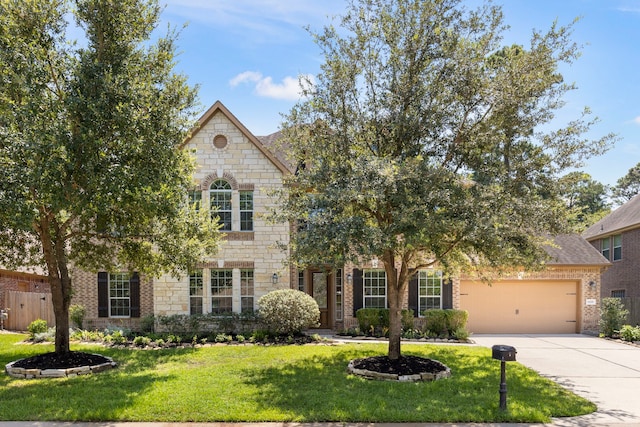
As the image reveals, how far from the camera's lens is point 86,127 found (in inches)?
378

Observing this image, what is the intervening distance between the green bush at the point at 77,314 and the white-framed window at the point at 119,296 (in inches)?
38.0

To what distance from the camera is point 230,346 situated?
1435 cm

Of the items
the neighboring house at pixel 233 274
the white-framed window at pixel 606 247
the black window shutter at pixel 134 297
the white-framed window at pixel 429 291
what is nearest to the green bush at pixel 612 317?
the neighboring house at pixel 233 274

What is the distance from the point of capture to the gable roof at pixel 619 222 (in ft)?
75.8

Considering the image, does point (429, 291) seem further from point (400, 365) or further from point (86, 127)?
point (86, 127)

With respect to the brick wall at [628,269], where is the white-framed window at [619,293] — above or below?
below

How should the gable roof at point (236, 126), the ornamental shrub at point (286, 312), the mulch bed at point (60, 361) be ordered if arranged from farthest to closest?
the gable roof at point (236, 126) → the ornamental shrub at point (286, 312) → the mulch bed at point (60, 361)

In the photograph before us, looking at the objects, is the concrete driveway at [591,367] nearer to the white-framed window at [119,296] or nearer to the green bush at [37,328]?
the white-framed window at [119,296]

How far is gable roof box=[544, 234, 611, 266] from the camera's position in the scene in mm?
18672

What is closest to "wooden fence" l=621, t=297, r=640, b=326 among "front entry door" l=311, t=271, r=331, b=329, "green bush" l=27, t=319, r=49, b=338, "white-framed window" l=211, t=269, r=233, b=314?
"front entry door" l=311, t=271, r=331, b=329

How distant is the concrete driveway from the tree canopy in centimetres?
283

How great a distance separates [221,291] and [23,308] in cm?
824

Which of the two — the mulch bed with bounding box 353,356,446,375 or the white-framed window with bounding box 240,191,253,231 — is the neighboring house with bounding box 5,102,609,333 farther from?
the mulch bed with bounding box 353,356,446,375

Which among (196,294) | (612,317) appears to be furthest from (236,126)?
(612,317)
